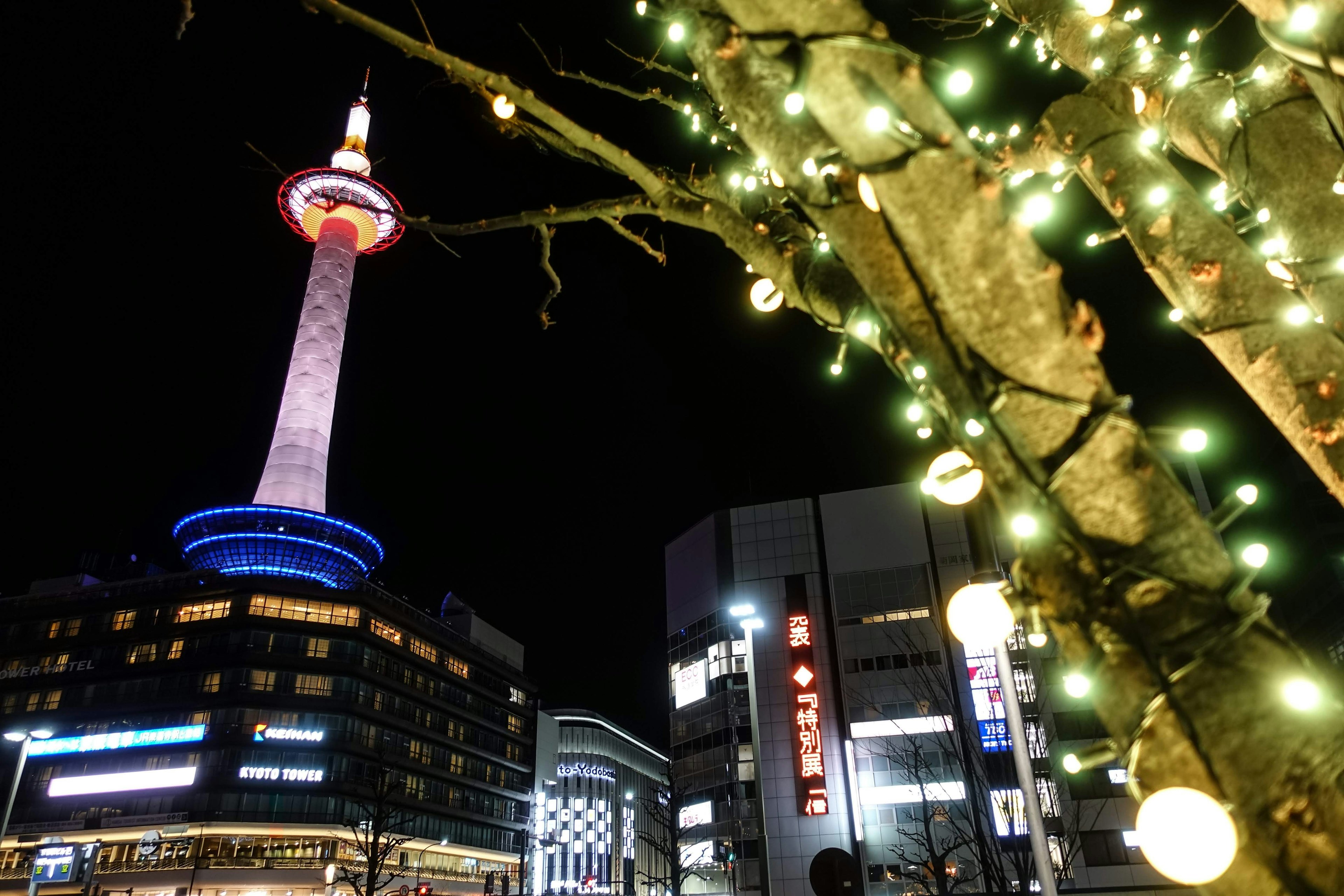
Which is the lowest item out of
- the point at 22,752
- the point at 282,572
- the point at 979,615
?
the point at 979,615

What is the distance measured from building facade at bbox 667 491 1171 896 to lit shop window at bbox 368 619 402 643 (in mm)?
28488

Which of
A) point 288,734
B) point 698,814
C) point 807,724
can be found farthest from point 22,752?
point 288,734

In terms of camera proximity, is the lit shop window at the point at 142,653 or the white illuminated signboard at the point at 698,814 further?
the lit shop window at the point at 142,653

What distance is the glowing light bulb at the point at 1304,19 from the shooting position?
212 cm

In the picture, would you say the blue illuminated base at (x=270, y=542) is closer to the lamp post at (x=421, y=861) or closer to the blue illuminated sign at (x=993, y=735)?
the lamp post at (x=421, y=861)

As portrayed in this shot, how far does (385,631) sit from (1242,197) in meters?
72.2

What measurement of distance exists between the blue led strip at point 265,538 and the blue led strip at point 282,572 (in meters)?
2.80

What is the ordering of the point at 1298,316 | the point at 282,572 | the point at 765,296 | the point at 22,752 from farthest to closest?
the point at 282,572 < the point at 22,752 < the point at 765,296 < the point at 1298,316

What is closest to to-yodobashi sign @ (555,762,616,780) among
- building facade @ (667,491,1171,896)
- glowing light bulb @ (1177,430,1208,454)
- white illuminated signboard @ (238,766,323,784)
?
white illuminated signboard @ (238,766,323,784)

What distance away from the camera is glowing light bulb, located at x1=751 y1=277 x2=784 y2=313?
3990 mm

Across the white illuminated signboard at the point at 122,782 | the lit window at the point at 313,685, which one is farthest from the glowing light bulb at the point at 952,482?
the lit window at the point at 313,685

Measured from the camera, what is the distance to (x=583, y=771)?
361 ft

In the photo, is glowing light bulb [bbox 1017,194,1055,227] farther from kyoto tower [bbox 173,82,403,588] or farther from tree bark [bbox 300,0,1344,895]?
kyoto tower [bbox 173,82,403,588]

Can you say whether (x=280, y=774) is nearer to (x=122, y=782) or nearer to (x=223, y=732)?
(x=223, y=732)
